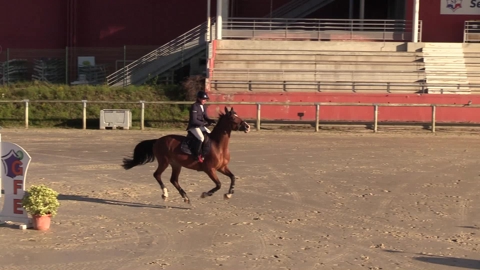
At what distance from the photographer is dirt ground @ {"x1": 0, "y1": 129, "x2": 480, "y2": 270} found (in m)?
9.48

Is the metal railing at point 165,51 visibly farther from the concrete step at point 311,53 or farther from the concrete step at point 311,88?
Answer: the concrete step at point 311,88

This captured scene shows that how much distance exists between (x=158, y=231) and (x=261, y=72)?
2121 cm

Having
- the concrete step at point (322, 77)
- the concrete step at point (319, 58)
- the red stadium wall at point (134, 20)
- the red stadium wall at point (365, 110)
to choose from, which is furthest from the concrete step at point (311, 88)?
the red stadium wall at point (134, 20)

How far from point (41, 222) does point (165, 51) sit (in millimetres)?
26281

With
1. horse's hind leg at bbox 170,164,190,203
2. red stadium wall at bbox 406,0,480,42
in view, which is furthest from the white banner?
horse's hind leg at bbox 170,164,190,203

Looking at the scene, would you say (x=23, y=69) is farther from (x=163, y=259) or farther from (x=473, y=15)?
(x=163, y=259)

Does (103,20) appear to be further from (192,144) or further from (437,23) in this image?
(192,144)

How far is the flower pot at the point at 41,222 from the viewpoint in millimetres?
10820

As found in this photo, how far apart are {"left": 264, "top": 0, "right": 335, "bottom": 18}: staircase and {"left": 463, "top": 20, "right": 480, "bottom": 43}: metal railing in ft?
25.2

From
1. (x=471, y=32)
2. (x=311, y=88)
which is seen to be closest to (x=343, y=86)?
(x=311, y=88)

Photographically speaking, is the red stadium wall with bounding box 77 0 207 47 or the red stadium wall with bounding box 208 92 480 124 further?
the red stadium wall with bounding box 77 0 207 47

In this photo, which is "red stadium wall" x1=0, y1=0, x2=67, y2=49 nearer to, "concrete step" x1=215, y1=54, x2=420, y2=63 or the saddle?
"concrete step" x1=215, y1=54, x2=420, y2=63

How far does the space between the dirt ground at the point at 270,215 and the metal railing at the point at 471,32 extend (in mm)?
15621

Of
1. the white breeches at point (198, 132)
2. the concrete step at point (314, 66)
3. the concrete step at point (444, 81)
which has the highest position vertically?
the concrete step at point (314, 66)
